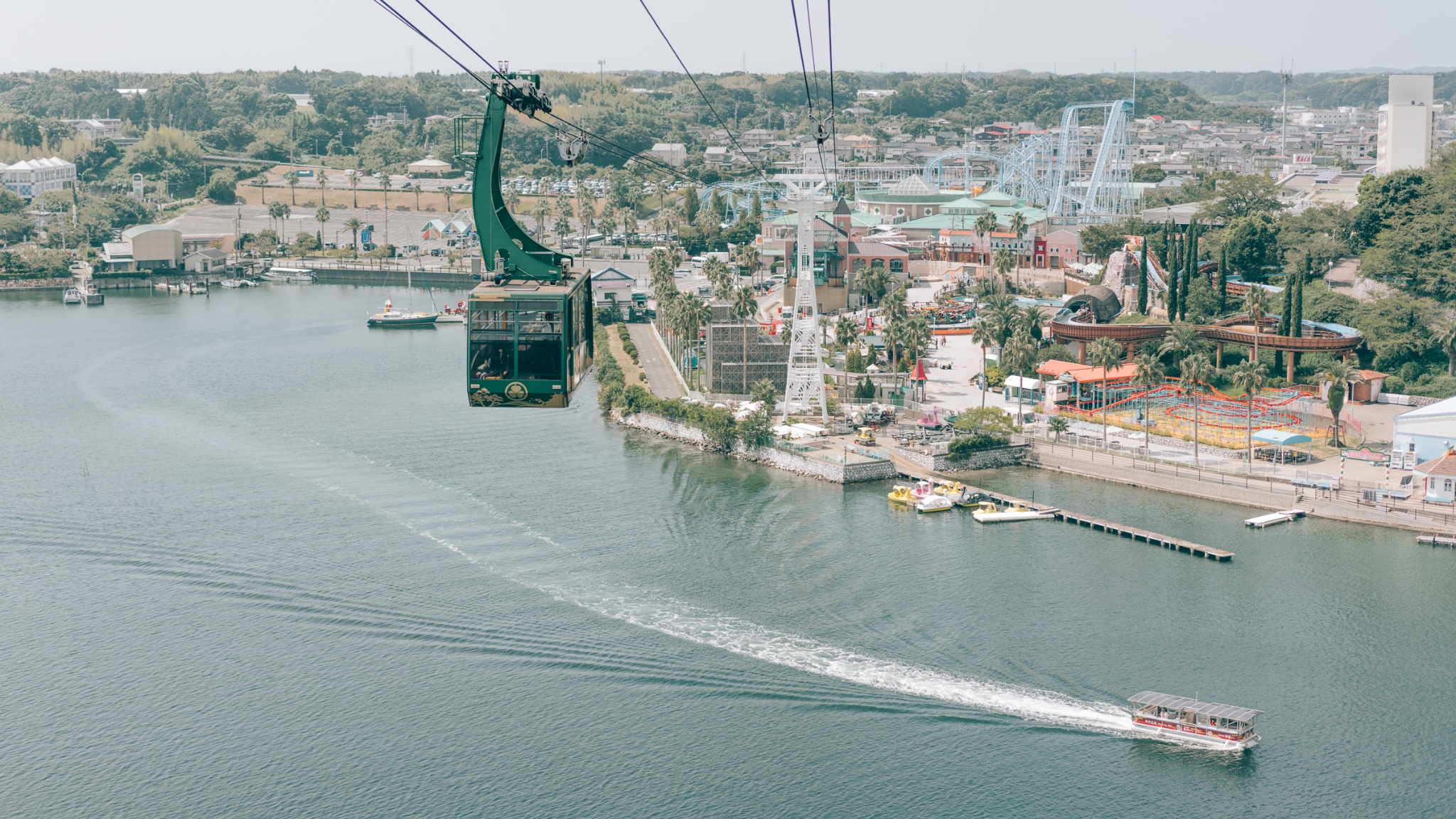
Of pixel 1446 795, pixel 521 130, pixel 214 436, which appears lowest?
pixel 1446 795

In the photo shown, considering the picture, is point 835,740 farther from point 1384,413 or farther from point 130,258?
point 130,258

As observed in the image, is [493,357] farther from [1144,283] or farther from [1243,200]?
[1243,200]

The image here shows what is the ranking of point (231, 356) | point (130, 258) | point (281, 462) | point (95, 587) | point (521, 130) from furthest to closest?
point (521, 130) < point (130, 258) < point (231, 356) < point (281, 462) < point (95, 587)

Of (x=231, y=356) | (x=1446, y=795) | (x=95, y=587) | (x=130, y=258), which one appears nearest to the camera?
(x=1446, y=795)

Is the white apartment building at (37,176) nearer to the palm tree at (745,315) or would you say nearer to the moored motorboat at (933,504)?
the palm tree at (745,315)

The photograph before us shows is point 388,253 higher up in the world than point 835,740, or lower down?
higher up

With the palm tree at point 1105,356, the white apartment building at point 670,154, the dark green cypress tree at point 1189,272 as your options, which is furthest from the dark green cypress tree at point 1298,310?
the white apartment building at point 670,154

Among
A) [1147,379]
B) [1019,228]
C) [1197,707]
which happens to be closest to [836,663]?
[1197,707]

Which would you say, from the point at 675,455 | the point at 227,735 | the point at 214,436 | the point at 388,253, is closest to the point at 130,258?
the point at 388,253
